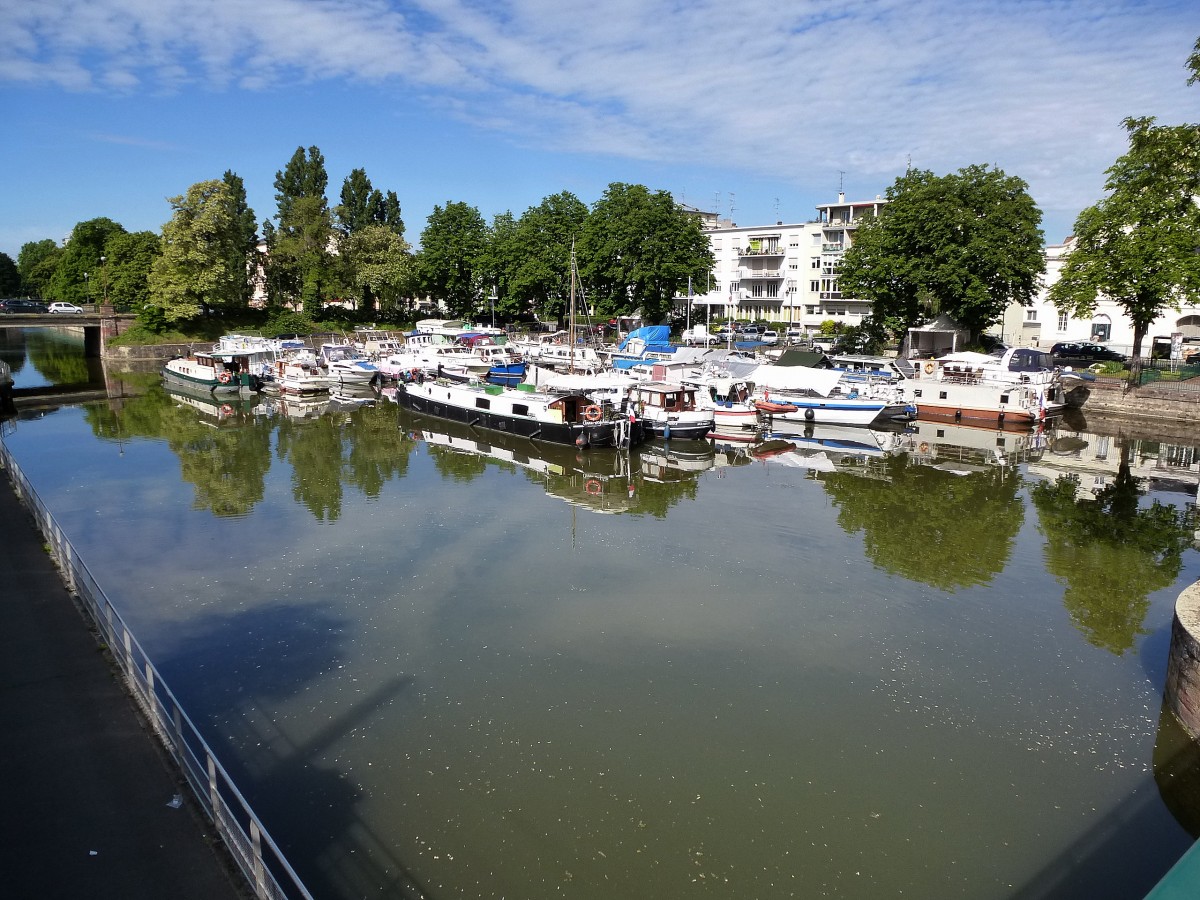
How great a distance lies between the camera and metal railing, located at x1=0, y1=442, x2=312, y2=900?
20.8 ft

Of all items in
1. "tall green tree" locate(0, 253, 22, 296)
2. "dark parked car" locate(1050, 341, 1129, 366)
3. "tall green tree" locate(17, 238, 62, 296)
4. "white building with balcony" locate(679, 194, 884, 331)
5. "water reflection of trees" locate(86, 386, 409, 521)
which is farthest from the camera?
"tall green tree" locate(0, 253, 22, 296)

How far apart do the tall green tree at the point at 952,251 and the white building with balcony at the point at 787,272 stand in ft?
70.2

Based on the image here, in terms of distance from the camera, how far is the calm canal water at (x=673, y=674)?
31.3 feet

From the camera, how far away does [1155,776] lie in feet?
36.1

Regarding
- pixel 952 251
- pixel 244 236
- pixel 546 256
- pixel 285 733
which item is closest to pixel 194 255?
pixel 244 236

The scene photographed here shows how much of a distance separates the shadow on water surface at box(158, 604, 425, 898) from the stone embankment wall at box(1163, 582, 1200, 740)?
11094 millimetres

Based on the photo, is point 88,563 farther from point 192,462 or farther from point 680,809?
point 680,809

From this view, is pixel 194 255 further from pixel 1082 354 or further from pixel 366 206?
pixel 1082 354

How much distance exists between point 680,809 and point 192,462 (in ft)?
85.8

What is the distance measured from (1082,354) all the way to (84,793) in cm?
6119

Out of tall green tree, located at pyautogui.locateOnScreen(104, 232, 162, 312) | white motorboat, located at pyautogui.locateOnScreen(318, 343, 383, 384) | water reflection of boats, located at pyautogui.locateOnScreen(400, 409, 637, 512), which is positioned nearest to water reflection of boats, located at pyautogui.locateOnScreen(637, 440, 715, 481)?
water reflection of boats, located at pyautogui.locateOnScreen(400, 409, 637, 512)

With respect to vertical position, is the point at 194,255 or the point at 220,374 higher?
the point at 194,255

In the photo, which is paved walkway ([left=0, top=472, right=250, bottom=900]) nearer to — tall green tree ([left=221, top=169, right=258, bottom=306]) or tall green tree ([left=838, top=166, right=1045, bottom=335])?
tall green tree ([left=838, top=166, right=1045, bottom=335])

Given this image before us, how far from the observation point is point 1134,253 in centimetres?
3925
